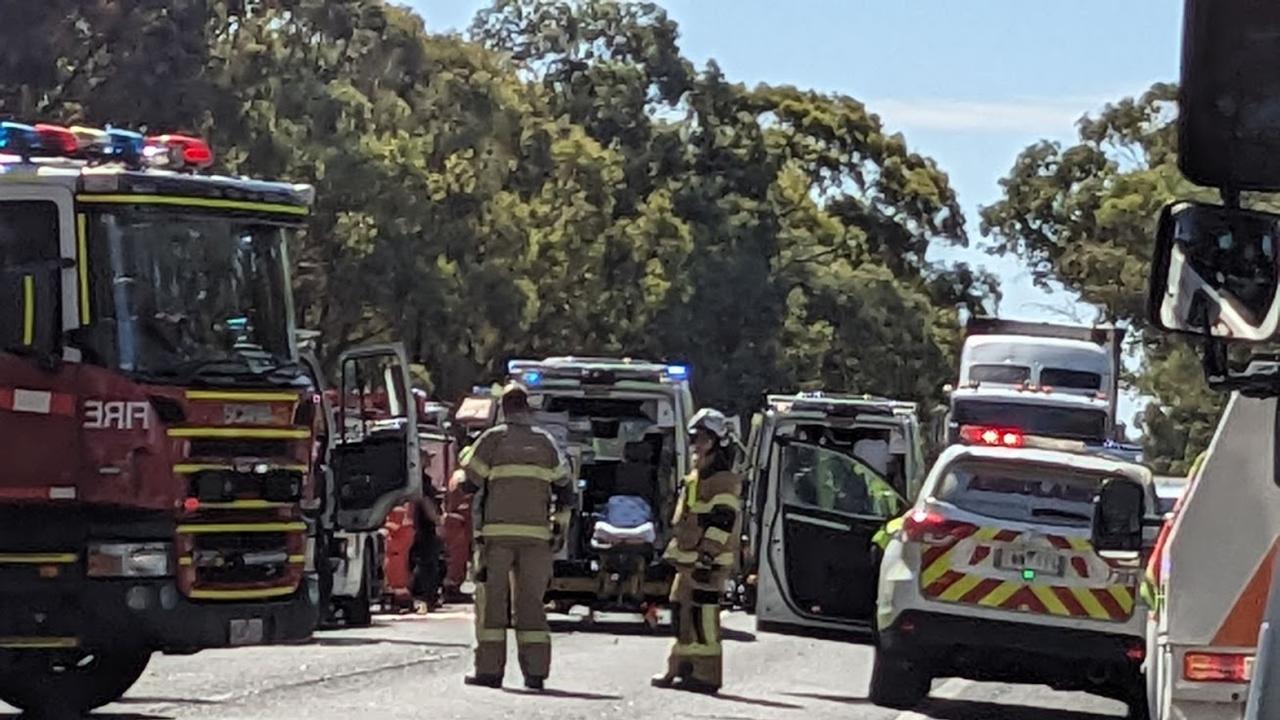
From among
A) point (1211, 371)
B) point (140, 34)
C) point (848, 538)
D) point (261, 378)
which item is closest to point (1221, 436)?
point (1211, 371)

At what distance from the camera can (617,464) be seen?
2514 centimetres

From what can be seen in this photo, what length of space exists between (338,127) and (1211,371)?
3485cm

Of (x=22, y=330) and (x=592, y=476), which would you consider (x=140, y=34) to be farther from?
(x=22, y=330)

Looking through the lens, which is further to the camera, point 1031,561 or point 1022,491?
point 1022,491

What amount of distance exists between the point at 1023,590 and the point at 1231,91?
1092 centimetres

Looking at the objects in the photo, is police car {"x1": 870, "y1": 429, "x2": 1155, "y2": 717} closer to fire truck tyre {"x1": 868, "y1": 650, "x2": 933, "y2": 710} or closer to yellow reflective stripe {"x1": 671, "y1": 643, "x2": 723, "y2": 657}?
fire truck tyre {"x1": 868, "y1": 650, "x2": 933, "y2": 710}

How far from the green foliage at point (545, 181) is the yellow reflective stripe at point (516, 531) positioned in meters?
11.3

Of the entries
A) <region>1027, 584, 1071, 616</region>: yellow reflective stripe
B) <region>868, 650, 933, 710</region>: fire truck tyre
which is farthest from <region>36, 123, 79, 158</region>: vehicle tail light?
<region>1027, 584, 1071, 616</region>: yellow reflective stripe

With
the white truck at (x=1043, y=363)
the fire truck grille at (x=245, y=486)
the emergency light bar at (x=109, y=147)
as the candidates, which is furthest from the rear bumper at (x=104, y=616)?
the white truck at (x=1043, y=363)

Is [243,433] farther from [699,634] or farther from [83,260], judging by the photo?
[699,634]

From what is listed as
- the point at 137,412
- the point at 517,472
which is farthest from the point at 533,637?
the point at 137,412

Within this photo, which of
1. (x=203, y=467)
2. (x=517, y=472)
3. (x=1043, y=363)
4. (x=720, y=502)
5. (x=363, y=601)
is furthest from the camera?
(x=1043, y=363)

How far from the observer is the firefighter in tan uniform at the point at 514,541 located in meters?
16.5

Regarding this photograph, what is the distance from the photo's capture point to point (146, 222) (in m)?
13.0
